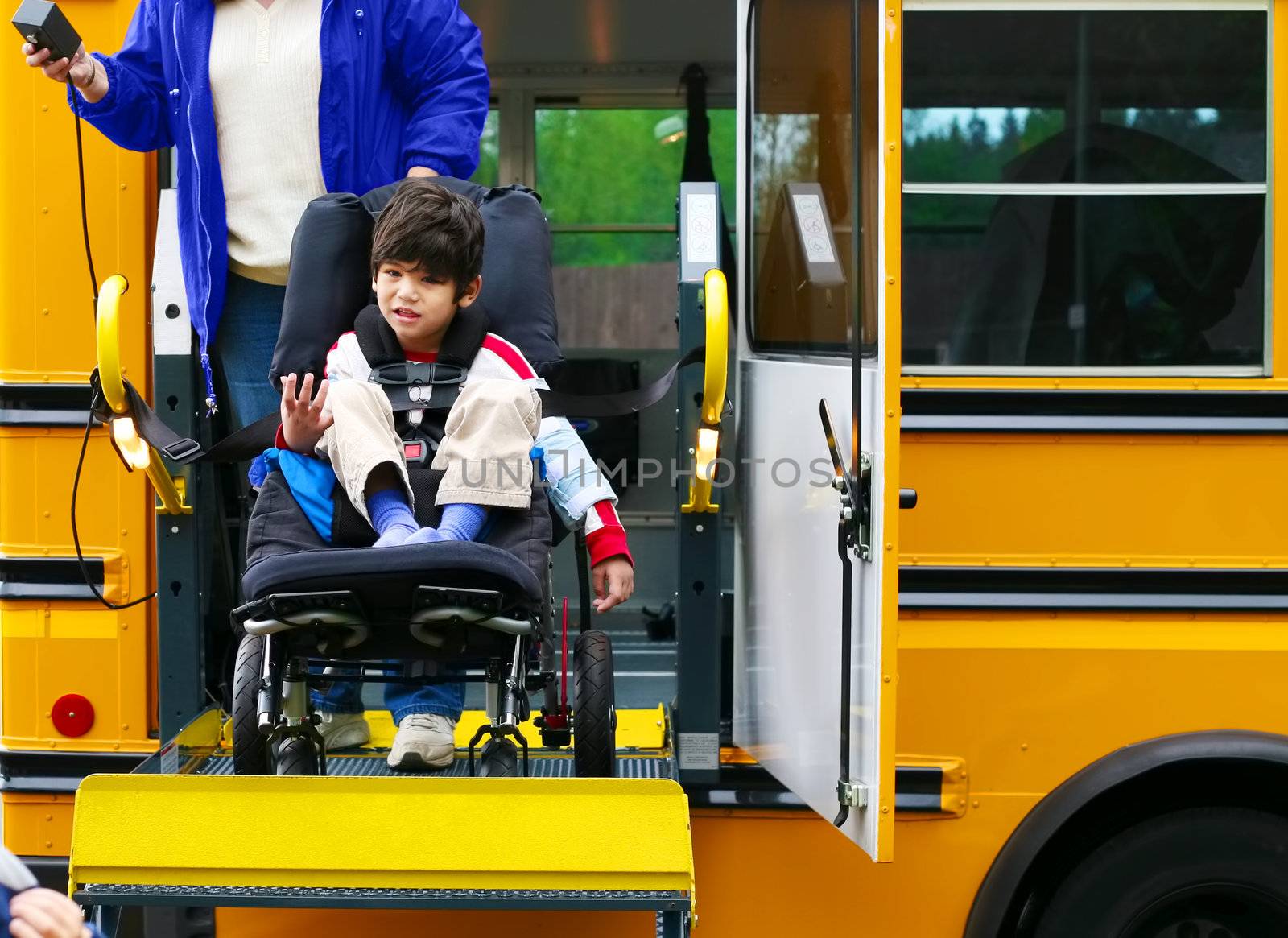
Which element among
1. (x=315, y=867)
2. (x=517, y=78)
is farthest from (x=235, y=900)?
(x=517, y=78)

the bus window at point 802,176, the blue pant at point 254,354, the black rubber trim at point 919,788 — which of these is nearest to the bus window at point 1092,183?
the bus window at point 802,176

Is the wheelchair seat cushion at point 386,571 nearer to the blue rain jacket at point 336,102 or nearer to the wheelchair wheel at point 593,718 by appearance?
the wheelchair wheel at point 593,718

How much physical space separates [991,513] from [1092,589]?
0.83ft

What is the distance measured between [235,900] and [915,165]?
1.89 metres

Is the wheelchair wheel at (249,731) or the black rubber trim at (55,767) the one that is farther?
the black rubber trim at (55,767)

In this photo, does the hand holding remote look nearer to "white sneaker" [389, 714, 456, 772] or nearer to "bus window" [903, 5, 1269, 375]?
"white sneaker" [389, 714, 456, 772]

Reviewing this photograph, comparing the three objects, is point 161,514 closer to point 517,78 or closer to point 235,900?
point 235,900

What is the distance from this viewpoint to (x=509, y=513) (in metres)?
2.64

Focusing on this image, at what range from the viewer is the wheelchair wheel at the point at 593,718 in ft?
8.67

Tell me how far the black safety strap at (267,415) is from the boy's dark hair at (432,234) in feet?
0.73

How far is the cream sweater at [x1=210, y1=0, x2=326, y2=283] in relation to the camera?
3.01 m

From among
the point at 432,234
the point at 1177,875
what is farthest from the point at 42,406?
the point at 1177,875

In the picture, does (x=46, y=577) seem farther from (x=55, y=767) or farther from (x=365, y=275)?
(x=365, y=275)

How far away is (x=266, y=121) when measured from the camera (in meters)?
3.03
